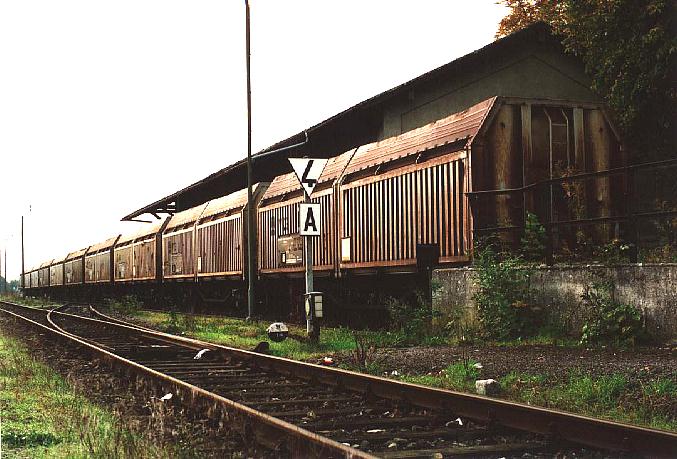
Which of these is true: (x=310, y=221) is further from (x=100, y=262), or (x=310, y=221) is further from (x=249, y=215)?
(x=100, y=262)

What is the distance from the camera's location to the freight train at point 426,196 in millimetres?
11859

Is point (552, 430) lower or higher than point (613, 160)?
lower

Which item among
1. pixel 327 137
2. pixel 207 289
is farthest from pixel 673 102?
pixel 207 289

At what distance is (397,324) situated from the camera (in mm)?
12609

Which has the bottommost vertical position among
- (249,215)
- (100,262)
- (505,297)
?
(505,297)

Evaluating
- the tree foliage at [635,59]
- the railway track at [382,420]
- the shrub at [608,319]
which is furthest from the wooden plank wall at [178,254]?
the shrub at [608,319]

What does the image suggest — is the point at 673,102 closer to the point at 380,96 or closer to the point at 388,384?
the point at 380,96

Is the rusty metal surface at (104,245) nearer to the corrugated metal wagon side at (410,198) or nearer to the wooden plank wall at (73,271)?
the wooden plank wall at (73,271)

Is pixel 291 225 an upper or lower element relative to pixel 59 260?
lower

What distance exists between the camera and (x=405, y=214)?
520 inches

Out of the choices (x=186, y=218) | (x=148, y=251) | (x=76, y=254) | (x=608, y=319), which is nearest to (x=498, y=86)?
(x=186, y=218)

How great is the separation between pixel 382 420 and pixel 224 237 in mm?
17382

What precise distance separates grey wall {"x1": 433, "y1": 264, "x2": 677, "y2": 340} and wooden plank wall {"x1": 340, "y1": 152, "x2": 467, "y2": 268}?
0.50 metres

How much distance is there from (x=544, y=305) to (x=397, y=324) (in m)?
2.65
